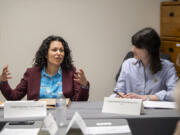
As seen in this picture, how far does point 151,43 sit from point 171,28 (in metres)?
1.34

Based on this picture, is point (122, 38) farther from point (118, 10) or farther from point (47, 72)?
point (47, 72)

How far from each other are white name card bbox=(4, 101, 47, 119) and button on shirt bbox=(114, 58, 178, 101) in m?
0.97

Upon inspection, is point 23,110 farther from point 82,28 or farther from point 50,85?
point 82,28

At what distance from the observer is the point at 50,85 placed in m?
2.66

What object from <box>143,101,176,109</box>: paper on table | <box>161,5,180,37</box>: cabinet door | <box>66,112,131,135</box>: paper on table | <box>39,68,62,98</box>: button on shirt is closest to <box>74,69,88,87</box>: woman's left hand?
<box>39,68,62,98</box>: button on shirt

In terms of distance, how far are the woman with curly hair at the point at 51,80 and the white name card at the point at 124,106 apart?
501mm

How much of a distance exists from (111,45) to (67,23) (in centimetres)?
74

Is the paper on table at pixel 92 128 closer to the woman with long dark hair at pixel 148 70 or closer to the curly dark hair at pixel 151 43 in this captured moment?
the woman with long dark hair at pixel 148 70

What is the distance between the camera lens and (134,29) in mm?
4125

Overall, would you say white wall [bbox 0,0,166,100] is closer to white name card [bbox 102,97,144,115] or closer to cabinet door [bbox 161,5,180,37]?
cabinet door [bbox 161,5,180,37]

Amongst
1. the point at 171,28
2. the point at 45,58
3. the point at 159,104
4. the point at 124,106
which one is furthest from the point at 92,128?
the point at 171,28

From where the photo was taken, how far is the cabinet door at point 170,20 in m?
3.61

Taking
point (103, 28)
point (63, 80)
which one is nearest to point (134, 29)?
point (103, 28)

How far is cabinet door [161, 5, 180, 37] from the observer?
142 inches
